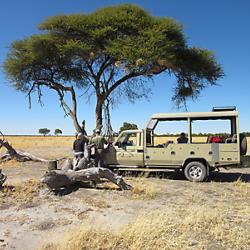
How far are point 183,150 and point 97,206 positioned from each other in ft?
17.5

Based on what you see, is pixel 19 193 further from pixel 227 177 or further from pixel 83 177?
pixel 227 177

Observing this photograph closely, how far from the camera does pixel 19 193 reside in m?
9.43

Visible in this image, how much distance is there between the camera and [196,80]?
23078 mm

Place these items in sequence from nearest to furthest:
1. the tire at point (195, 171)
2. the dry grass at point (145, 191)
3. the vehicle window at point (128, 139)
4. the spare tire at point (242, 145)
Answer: the dry grass at point (145, 191) → the spare tire at point (242, 145) → the tire at point (195, 171) → the vehicle window at point (128, 139)

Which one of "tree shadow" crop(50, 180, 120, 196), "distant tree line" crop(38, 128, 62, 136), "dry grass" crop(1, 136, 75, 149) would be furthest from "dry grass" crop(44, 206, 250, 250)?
"distant tree line" crop(38, 128, 62, 136)

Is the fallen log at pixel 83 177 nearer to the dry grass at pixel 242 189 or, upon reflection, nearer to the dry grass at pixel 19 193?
the dry grass at pixel 19 193

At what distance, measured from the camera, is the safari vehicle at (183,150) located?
12.4 metres

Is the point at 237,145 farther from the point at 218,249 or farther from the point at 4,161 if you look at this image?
the point at 4,161

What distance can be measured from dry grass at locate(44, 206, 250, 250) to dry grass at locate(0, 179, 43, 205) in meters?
3.24

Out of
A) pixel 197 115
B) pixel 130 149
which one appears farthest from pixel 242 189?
pixel 130 149

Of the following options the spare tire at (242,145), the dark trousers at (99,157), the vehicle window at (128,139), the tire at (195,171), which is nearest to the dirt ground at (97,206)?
the tire at (195,171)

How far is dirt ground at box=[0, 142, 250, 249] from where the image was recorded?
6.34m

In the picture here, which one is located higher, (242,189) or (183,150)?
(183,150)

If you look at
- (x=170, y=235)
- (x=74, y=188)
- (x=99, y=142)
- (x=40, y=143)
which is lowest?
(x=170, y=235)
